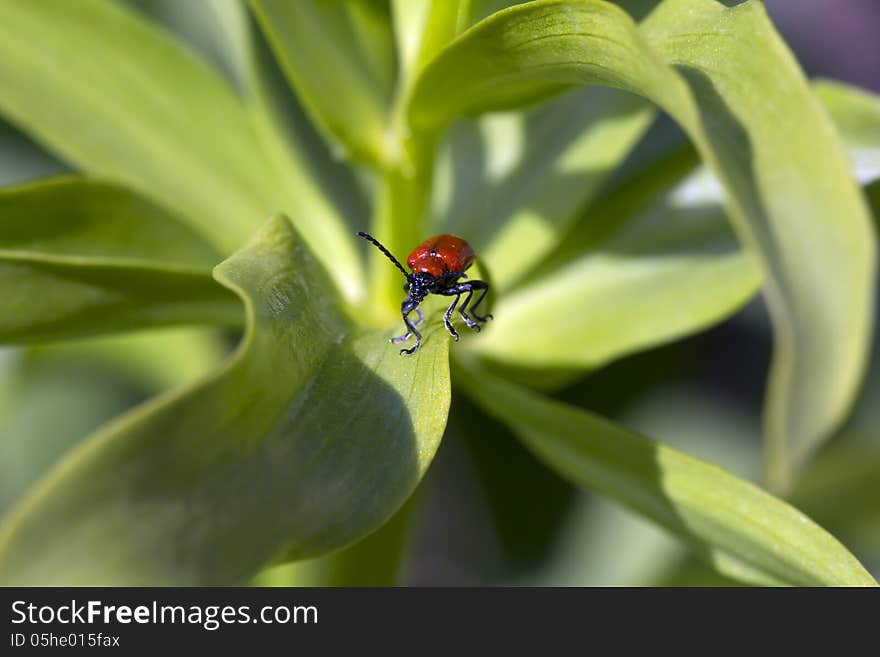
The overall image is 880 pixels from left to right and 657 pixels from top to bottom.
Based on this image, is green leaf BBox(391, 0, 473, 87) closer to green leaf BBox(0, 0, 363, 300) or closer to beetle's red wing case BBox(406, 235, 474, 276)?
beetle's red wing case BBox(406, 235, 474, 276)

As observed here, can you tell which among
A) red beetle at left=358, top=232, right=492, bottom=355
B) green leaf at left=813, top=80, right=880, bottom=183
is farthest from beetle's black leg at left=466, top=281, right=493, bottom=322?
green leaf at left=813, top=80, right=880, bottom=183

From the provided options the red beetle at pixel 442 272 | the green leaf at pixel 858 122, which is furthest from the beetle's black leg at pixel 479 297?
the green leaf at pixel 858 122

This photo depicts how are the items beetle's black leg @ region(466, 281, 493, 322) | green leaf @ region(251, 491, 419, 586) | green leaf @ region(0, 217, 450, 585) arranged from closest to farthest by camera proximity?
green leaf @ region(0, 217, 450, 585), beetle's black leg @ region(466, 281, 493, 322), green leaf @ region(251, 491, 419, 586)

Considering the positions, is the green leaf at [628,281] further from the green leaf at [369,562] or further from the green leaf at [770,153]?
the green leaf at [770,153]

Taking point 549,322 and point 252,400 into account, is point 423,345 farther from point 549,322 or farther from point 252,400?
point 549,322

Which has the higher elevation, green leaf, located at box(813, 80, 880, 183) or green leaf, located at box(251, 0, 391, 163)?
green leaf, located at box(251, 0, 391, 163)

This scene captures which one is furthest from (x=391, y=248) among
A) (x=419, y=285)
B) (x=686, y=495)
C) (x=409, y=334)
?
(x=686, y=495)
